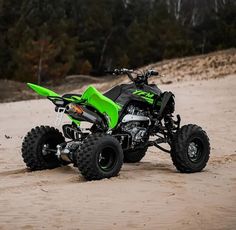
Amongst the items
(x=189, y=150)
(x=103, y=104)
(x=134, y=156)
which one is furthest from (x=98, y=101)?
(x=134, y=156)

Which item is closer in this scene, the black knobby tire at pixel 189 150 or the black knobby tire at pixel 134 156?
the black knobby tire at pixel 189 150

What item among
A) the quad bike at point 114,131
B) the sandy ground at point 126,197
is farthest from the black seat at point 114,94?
the sandy ground at point 126,197

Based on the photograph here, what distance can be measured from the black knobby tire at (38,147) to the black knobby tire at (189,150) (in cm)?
171

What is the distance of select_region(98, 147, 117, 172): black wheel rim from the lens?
7.62m

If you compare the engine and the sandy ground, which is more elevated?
the engine

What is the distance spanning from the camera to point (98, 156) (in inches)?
292

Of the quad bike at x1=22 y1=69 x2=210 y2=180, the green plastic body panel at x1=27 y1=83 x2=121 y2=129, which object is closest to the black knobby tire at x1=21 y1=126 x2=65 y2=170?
the quad bike at x1=22 y1=69 x2=210 y2=180

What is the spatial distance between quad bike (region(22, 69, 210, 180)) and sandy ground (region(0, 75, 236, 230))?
0.75 feet

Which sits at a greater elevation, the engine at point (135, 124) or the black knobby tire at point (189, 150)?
the engine at point (135, 124)

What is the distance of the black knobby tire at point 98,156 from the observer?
7.33 m

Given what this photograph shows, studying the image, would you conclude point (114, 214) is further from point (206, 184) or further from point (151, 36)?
point (151, 36)

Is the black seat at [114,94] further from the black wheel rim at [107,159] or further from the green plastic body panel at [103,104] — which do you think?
the black wheel rim at [107,159]

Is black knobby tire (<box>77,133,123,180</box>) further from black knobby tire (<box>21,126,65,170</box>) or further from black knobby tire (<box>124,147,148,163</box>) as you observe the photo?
black knobby tire (<box>124,147,148,163</box>)

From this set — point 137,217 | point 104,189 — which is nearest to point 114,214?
point 137,217
